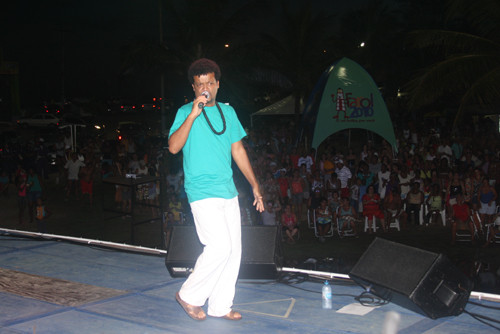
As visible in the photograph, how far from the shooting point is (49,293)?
13.6 ft

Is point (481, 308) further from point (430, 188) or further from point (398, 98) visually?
point (398, 98)

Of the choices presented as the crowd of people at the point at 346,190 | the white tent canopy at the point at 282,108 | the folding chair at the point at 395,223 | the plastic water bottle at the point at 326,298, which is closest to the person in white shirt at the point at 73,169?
the crowd of people at the point at 346,190

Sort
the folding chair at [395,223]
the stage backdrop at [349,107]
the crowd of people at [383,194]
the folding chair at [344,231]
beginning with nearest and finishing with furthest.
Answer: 1. the crowd of people at [383,194]
2. the folding chair at [344,231]
3. the folding chair at [395,223]
4. the stage backdrop at [349,107]

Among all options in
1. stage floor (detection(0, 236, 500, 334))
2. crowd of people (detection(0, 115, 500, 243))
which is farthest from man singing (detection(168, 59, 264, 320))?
crowd of people (detection(0, 115, 500, 243))

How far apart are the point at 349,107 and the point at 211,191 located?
47.4 feet

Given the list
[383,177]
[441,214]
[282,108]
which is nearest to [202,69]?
[441,214]

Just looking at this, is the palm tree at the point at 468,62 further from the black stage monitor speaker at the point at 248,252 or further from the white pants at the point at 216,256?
the white pants at the point at 216,256

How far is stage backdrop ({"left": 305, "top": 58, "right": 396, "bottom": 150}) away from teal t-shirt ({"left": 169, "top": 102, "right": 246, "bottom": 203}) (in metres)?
13.8

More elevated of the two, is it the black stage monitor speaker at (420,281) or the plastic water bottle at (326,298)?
the black stage monitor speaker at (420,281)

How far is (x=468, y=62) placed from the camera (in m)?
14.1

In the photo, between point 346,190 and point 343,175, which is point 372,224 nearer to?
point 346,190

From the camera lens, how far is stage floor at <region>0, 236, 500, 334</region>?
11.4 feet

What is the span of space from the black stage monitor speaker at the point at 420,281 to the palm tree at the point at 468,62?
10.7m

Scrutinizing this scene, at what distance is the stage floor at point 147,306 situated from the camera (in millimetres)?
3463
